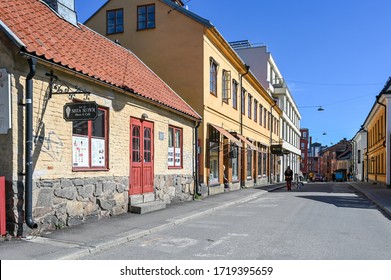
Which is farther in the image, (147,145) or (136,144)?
(147,145)

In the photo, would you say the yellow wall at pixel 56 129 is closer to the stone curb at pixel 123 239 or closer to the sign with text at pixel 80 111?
the sign with text at pixel 80 111

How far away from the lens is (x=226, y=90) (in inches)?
851

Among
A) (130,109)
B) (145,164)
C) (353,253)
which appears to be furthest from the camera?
(145,164)

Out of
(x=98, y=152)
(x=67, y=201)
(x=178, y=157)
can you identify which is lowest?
(x=67, y=201)

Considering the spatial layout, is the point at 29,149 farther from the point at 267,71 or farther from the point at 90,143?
the point at 267,71

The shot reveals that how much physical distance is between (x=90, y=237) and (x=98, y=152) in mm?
2815

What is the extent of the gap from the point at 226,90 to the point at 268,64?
1859cm

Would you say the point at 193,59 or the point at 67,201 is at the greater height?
the point at 193,59

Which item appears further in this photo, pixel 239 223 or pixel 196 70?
pixel 196 70

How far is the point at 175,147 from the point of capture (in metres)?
15.1

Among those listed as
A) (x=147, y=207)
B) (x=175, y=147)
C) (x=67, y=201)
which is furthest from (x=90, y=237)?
(x=175, y=147)

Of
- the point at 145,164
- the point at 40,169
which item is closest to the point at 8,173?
the point at 40,169

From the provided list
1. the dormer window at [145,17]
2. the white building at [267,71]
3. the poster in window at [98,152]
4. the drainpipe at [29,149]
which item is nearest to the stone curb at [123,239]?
the drainpipe at [29,149]

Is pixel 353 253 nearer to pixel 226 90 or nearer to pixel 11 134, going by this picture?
pixel 11 134
